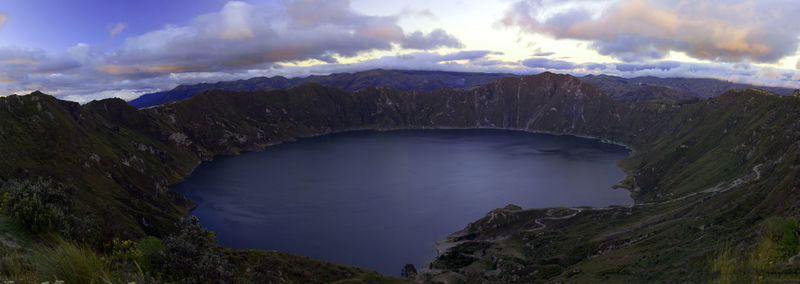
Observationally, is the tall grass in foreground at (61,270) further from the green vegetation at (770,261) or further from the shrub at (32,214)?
the green vegetation at (770,261)

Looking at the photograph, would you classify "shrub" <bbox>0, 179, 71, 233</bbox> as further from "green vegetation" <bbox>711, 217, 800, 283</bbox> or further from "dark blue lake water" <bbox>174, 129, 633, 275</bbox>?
"dark blue lake water" <bbox>174, 129, 633, 275</bbox>

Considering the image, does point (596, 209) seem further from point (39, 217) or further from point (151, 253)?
point (39, 217)

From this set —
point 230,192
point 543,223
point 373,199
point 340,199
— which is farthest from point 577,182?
point 230,192

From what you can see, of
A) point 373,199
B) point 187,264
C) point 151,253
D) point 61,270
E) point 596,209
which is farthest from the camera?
point 373,199

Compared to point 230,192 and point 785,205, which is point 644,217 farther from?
point 230,192

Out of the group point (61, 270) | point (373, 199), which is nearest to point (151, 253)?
point (61, 270)

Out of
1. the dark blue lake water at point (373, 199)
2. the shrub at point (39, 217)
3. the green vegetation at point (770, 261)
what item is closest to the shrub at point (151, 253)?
the shrub at point (39, 217)

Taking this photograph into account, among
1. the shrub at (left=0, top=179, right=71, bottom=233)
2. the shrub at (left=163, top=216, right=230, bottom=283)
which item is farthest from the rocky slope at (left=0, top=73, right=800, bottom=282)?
the shrub at (left=0, top=179, right=71, bottom=233)

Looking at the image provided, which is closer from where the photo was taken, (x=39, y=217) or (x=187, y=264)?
(x=39, y=217)

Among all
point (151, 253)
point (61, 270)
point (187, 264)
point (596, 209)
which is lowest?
point (596, 209)
